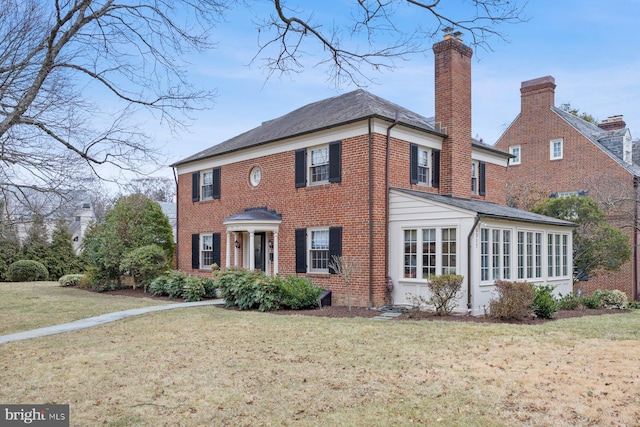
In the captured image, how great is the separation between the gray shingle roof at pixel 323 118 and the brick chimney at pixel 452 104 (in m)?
0.66

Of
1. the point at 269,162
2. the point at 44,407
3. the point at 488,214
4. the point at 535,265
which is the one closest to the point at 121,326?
the point at 44,407

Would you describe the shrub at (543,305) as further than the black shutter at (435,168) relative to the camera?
No

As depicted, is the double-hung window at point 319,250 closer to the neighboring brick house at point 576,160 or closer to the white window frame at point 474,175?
the white window frame at point 474,175

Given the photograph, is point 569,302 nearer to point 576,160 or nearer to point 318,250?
point 318,250

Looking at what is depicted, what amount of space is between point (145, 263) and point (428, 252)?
11.5 m

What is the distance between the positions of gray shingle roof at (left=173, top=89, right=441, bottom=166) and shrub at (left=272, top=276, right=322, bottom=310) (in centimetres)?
472

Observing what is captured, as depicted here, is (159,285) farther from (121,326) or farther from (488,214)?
(488,214)

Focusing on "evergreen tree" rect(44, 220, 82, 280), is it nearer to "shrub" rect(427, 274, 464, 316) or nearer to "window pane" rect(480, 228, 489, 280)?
"shrub" rect(427, 274, 464, 316)

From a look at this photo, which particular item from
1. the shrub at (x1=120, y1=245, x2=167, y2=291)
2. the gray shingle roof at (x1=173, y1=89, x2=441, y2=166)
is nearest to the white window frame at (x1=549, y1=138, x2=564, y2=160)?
the gray shingle roof at (x1=173, y1=89, x2=441, y2=166)

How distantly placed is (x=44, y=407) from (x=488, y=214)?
10199mm

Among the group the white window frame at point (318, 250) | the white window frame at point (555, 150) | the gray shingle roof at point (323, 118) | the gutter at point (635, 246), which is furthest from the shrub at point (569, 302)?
the white window frame at point (555, 150)

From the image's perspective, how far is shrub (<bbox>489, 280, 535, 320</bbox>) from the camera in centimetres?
1162

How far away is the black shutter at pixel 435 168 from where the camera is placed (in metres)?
16.0

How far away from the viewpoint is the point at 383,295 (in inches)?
552
